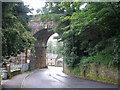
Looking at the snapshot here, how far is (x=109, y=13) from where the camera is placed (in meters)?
8.12

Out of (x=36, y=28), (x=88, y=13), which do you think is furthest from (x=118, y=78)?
(x=36, y=28)

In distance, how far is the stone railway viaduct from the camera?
78.0 feet

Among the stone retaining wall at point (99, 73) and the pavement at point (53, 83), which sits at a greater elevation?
the stone retaining wall at point (99, 73)

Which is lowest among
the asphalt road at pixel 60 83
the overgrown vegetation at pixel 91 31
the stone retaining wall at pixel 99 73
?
the asphalt road at pixel 60 83

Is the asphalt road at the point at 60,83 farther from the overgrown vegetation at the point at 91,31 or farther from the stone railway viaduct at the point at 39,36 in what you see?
the stone railway viaduct at the point at 39,36

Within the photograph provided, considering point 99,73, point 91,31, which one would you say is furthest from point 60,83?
point 91,31

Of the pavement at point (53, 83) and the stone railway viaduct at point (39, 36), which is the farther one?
the stone railway viaduct at point (39, 36)

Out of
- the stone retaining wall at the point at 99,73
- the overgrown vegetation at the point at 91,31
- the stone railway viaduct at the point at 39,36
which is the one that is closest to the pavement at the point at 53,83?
the stone retaining wall at the point at 99,73

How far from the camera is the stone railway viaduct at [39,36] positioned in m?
23.8

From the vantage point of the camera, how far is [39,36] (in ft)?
88.8

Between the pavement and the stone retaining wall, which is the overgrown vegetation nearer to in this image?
the stone retaining wall

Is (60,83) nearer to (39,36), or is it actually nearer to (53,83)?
(53,83)

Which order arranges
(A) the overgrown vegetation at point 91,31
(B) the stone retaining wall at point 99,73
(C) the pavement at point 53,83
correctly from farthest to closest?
(B) the stone retaining wall at point 99,73
(C) the pavement at point 53,83
(A) the overgrown vegetation at point 91,31

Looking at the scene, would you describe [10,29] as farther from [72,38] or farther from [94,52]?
[72,38]
